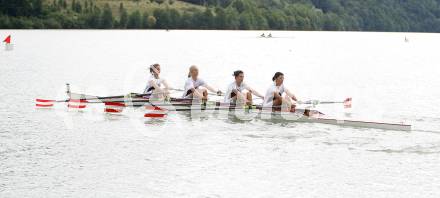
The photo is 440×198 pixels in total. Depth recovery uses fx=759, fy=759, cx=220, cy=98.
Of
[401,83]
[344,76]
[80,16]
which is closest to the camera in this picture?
[401,83]

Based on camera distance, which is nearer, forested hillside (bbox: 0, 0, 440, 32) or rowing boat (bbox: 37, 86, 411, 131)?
rowing boat (bbox: 37, 86, 411, 131)

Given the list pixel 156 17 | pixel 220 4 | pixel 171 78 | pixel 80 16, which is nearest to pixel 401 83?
pixel 171 78

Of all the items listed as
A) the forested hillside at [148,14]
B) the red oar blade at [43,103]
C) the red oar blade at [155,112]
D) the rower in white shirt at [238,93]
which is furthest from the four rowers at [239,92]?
the forested hillside at [148,14]

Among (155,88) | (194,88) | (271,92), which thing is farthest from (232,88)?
(155,88)

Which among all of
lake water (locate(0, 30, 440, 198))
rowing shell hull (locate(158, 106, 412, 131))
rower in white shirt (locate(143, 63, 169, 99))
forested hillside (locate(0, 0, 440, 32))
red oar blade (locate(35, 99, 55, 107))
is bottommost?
lake water (locate(0, 30, 440, 198))

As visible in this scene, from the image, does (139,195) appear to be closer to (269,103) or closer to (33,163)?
(33,163)

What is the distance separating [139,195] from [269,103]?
10.2 m

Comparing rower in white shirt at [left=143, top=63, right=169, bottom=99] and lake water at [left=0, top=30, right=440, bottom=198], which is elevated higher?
rower in white shirt at [left=143, top=63, right=169, bottom=99]

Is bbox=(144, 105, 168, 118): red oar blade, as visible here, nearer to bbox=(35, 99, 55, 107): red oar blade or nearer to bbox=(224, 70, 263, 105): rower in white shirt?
bbox=(224, 70, 263, 105): rower in white shirt

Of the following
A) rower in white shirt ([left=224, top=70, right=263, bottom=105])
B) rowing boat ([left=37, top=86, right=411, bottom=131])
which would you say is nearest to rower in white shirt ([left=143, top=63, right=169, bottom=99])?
rowing boat ([left=37, top=86, right=411, bottom=131])

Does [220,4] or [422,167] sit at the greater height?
[220,4]

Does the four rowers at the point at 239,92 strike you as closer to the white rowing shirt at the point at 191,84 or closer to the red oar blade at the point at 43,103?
the white rowing shirt at the point at 191,84

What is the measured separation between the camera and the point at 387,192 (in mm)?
17234

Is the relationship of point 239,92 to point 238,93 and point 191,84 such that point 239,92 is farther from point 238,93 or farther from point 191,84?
point 191,84
